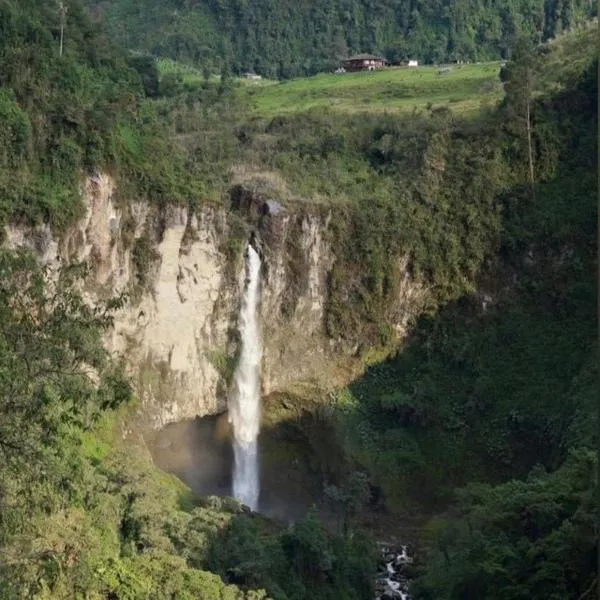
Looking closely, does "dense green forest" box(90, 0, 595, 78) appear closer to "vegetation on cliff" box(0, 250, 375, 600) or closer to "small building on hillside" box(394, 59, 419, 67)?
"small building on hillside" box(394, 59, 419, 67)

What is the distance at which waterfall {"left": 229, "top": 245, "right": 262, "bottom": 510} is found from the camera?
3306cm

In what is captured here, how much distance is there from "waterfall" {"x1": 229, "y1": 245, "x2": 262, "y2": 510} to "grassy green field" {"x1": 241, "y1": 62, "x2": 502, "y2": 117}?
11.1m

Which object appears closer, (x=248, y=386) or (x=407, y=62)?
(x=248, y=386)

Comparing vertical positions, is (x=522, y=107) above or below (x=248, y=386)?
above

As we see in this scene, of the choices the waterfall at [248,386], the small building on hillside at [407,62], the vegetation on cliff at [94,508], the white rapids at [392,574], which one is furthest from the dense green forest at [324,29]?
the white rapids at [392,574]

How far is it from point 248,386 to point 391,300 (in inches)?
210

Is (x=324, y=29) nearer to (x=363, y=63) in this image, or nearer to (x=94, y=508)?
(x=363, y=63)

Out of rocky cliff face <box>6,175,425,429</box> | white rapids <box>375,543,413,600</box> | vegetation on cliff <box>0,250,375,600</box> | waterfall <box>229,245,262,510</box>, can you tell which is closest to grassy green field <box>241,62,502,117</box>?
rocky cliff face <box>6,175,425,429</box>

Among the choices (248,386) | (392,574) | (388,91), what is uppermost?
(388,91)

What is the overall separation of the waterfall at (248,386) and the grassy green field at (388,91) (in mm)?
11066

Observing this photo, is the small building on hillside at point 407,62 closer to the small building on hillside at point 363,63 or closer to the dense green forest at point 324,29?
the dense green forest at point 324,29

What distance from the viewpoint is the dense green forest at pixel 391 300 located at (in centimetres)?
2216

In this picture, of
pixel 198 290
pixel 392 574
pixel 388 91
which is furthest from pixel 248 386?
pixel 388 91

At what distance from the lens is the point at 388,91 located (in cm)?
4753
